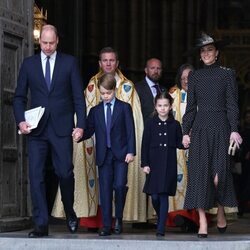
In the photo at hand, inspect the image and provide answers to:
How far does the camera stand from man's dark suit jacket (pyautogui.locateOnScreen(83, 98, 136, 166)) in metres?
11.9

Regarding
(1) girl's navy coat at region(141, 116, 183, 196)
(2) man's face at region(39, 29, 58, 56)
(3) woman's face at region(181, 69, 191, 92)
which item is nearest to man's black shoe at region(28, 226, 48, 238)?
(1) girl's navy coat at region(141, 116, 183, 196)

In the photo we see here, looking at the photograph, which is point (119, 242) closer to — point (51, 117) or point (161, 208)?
point (161, 208)

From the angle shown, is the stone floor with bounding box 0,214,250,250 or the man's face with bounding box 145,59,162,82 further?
the man's face with bounding box 145,59,162,82

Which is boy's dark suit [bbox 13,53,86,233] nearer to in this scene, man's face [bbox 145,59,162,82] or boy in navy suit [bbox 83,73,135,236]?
boy in navy suit [bbox 83,73,135,236]

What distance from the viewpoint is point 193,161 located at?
465 inches

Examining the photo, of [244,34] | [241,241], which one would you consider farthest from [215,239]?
[244,34]

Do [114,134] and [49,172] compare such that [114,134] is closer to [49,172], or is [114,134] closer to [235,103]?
[235,103]

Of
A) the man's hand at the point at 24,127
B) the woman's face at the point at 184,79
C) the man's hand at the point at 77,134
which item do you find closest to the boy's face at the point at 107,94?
the man's hand at the point at 77,134

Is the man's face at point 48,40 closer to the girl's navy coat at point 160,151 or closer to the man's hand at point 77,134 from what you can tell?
the man's hand at point 77,134

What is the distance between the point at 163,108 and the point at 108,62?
1042 mm

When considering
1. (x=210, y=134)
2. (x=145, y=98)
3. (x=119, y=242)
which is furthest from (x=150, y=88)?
(x=119, y=242)

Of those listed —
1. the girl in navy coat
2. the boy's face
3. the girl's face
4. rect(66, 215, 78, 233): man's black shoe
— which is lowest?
rect(66, 215, 78, 233): man's black shoe

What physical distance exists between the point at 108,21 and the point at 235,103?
54.7 ft

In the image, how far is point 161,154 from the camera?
1198 centimetres
